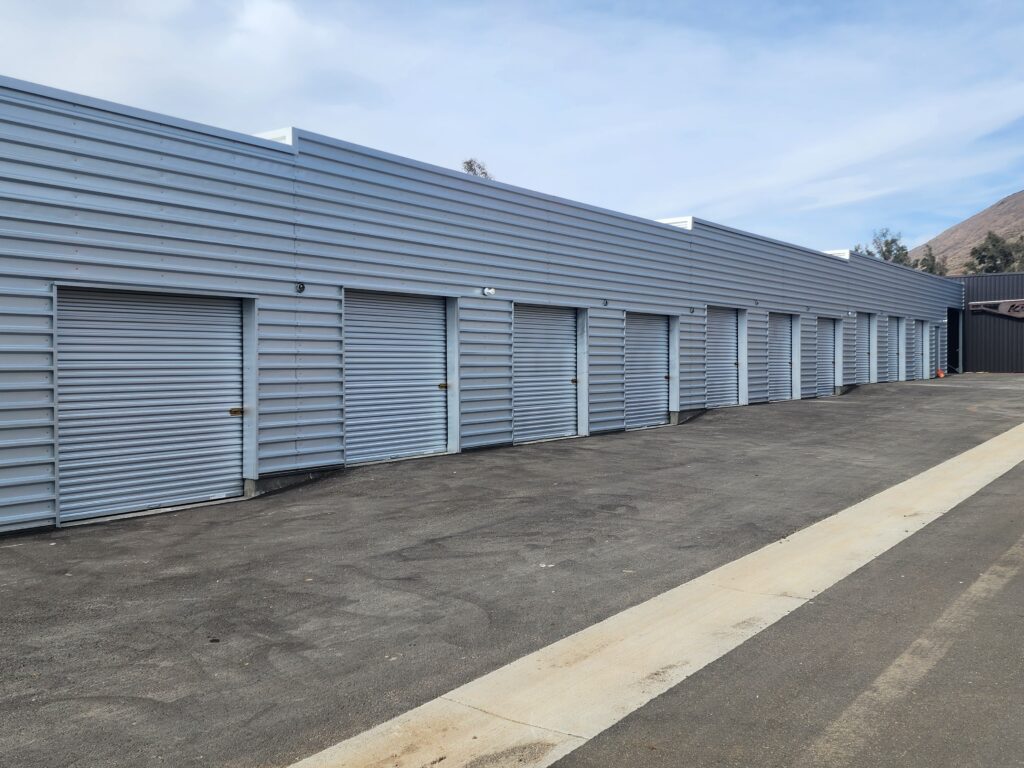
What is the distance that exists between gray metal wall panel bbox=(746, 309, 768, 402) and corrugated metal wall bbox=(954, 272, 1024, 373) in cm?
2099

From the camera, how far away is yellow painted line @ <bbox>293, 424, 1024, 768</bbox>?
12.8ft

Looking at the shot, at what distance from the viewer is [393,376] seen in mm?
13094

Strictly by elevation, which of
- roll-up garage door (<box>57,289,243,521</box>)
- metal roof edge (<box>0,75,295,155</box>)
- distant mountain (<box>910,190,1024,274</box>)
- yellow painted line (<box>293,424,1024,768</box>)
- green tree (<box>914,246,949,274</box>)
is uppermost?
distant mountain (<box>910,190,1024,274</box>)

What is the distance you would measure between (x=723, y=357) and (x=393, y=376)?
11336 mm

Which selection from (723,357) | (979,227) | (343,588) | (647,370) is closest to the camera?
(343,588)

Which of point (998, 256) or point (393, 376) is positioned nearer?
point (393, 376)

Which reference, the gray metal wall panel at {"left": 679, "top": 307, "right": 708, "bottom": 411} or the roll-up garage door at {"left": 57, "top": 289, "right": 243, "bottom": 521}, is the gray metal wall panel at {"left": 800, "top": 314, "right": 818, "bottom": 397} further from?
the roll-up garage door at {"left": 57, "top": 289, "right": 243, "bottom": 521}

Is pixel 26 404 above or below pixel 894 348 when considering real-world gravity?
below

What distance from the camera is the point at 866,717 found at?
4.11 meters

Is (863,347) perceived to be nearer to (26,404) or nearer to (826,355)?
(826,355)

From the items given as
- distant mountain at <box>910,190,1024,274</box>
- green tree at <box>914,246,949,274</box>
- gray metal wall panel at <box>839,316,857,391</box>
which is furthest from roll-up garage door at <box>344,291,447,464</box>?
distant mountain at <box>910,190,1024,274</box>

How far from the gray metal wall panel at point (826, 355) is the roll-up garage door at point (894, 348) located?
5.63 meters

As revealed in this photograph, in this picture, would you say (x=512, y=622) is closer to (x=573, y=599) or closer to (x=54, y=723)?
(x=573, y=599)

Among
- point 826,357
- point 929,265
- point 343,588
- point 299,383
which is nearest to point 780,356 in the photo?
point 826,357
